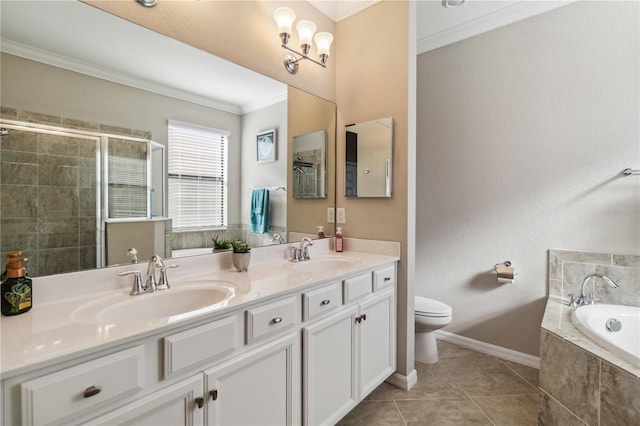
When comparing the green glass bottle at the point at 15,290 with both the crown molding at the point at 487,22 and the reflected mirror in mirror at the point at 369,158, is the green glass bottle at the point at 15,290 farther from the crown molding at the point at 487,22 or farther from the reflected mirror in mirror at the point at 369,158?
the crown molding at the point at 487,22

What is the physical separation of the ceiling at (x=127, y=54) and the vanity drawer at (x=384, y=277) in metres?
1.24

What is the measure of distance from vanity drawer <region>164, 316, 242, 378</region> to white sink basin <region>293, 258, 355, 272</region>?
789 mm

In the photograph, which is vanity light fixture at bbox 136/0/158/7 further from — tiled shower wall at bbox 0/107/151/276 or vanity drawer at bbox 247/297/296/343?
vanity drawer at bbox 247/297/296/343

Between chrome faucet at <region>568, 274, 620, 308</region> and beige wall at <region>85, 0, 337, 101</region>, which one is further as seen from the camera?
chrome faucet at <region>568, 274, 620, 308</region>

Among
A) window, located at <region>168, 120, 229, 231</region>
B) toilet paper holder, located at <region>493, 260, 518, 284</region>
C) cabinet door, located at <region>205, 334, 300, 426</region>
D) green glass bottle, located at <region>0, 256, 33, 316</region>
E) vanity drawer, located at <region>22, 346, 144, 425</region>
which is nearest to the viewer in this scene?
vanity drawer, located at <region>22, 346, 144, 425</region>

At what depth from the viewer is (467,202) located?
2.61 meters

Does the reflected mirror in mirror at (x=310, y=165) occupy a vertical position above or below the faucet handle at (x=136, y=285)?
above

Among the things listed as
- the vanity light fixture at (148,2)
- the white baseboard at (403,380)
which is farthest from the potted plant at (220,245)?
the white baseboard at (403,380)

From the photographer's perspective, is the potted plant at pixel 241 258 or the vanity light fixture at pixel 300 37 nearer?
the potted plant at pixel 241 258

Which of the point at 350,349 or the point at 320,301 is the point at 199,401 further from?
the point at 350,349

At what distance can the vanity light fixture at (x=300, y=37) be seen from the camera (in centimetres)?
178

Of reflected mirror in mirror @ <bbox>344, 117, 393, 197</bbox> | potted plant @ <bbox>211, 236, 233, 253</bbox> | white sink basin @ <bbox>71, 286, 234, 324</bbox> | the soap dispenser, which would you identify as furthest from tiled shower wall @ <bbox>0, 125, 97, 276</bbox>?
reflected mirror in mirror @ <bbox>344, 117, 393, 197</bbox>

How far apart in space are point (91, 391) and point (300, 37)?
1.98 metres

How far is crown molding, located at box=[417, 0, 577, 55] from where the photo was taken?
7.29 ft
